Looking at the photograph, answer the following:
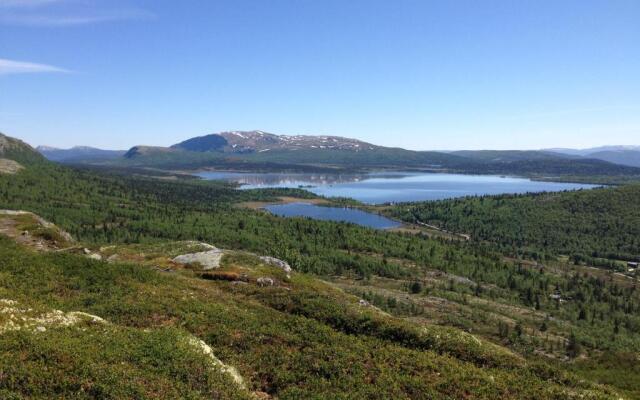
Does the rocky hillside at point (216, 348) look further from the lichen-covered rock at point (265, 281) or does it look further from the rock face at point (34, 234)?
the rock face at point (34, 234)

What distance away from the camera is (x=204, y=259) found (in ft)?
224

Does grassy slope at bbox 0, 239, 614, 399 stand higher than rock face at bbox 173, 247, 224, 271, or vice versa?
grassy slope at bbox 0, 239, 614, 399

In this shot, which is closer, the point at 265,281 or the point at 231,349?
the point at 231,349

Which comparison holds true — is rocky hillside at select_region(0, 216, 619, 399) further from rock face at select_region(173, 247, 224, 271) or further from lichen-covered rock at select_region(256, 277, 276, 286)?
rock face at select_region(173, 247, 224, 271)

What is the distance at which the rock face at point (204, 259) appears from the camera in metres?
66.0

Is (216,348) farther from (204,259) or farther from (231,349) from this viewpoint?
(204,259)

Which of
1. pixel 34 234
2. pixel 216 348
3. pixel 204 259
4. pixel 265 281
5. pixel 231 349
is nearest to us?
pixel 216 348

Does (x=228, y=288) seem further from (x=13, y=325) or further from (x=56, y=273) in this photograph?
(x=13, y=325)

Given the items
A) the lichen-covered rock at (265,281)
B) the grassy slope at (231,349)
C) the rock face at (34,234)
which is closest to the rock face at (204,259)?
the lichen-covered rock at (265,281)

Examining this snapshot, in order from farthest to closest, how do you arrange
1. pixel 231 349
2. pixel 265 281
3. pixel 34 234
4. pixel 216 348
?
pixel 34 234 < pixel 265 281 < pixel 231 349 < pixel 216 348

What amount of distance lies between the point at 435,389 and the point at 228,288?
1226 inches

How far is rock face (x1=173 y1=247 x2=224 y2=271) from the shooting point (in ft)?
217

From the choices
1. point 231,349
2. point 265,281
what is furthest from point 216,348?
point 265,281

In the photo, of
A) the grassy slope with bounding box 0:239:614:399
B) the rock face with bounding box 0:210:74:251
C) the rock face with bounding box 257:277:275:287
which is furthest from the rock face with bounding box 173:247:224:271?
the rock face with bounding box 0:210:74:251
